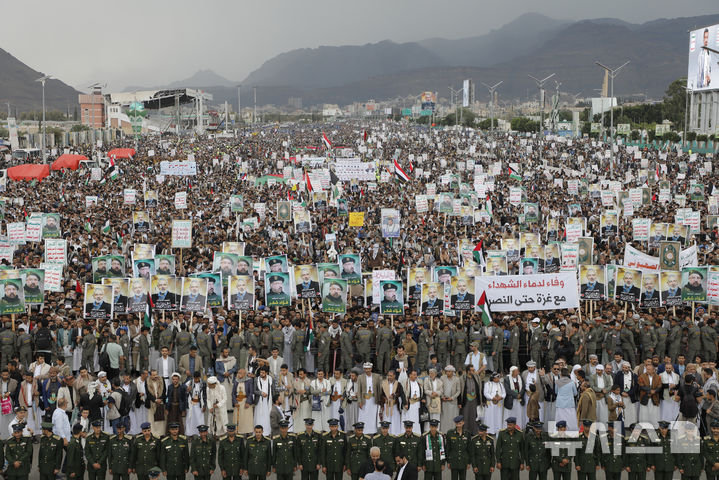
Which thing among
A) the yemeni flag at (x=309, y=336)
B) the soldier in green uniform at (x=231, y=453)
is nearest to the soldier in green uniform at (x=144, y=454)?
the soldier in green uniform at (x=231, y=453)

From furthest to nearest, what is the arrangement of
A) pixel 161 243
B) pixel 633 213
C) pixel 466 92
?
pixel 466 92 < pixel 633 213 < pixel 161 243

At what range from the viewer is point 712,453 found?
10242 mm

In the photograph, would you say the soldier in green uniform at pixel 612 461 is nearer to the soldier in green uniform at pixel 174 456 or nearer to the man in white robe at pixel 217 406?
the soldier in green uniform at pixel 174 456

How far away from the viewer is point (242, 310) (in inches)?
639

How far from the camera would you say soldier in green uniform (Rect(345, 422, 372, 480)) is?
34.1ft

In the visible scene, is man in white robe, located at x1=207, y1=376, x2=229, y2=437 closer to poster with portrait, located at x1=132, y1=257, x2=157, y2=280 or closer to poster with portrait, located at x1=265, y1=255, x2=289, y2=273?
poster with portrait, located at x1=265, y1=255, x2=289, y2=273

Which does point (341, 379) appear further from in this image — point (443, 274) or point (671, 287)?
point (671, 287)

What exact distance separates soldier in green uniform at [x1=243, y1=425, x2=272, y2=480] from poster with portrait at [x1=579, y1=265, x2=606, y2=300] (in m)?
8.65

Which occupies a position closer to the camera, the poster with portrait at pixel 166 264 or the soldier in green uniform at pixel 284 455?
the soldier in green uniform at pixel 284 455

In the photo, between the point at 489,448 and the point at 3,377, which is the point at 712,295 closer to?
the point at 489,448

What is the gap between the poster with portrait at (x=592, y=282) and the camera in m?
17.0

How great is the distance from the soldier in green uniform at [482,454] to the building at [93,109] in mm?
153098

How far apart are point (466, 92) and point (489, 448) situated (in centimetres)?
14134

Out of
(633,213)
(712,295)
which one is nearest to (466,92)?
(633,213)
